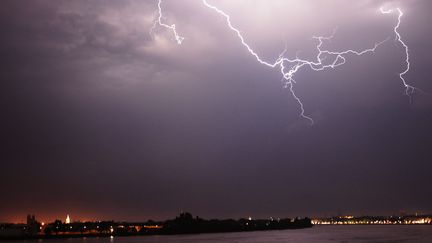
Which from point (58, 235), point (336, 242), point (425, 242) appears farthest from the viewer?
point (58, 235)

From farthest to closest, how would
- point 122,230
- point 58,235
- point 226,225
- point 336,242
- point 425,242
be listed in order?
point 226,225 → point 122,230 → point 58,235 → point 336,242 → point 425,242

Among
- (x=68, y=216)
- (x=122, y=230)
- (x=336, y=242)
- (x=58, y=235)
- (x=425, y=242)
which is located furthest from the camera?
(x=122, y=230)

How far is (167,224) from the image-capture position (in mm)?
157250

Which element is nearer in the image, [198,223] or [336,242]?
[336,242]

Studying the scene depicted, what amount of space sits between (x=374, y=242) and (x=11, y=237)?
280ft

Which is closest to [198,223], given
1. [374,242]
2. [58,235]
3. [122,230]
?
[122,230]

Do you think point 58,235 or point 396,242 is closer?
point 396,242

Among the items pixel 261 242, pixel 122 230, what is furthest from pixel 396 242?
pixel 122 230

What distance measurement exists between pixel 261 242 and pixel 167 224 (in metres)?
80.9

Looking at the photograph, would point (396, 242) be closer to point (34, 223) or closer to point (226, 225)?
point (34, 223)

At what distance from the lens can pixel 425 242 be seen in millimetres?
69188

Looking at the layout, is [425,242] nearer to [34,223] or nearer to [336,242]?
[336,242]

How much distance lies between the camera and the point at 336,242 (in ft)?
248

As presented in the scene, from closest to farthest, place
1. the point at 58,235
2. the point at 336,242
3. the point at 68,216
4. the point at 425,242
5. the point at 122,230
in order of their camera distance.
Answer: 1. the point at 425,242
2. the point at 336,242
3. the point at 68,216
4. the point at 58,235
5. the point at 122,230
